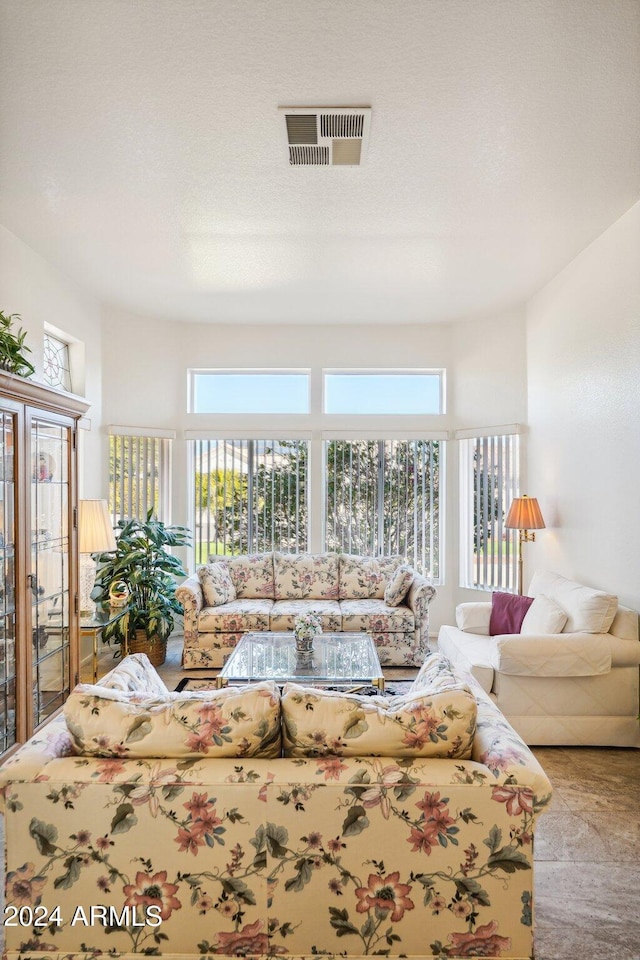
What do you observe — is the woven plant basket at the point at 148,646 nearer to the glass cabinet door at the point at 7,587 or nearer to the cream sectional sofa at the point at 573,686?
the glass cabinet door at the point at 7,587

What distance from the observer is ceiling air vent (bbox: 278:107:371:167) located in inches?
95.3

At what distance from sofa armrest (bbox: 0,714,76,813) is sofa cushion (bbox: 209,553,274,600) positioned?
10.9ft

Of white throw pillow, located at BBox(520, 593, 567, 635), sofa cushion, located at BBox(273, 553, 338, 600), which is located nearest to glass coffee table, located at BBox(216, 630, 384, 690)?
sofa cushion, located at BBox(273, 553, 338, 600)

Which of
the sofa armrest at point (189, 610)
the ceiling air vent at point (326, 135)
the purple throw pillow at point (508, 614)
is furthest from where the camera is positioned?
the sofa armrest at point (189, 610)

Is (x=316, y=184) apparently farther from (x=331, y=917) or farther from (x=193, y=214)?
(x=331, y=917)

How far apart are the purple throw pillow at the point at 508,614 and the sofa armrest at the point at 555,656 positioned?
74 centimetres

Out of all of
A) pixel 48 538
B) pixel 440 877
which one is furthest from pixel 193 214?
pixel 440 877

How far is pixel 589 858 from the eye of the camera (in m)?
2.24

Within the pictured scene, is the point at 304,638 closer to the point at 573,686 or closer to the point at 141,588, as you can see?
the point at 573,686

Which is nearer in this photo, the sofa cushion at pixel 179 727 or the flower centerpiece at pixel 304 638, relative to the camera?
the sofa cushion at pixel 179 727

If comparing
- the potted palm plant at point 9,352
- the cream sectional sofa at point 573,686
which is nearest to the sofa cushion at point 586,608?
the cream sectional sofa at point 573,686

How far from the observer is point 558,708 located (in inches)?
126

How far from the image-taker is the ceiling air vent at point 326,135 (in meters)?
2.42

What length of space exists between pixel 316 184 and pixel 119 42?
3.96 ft
